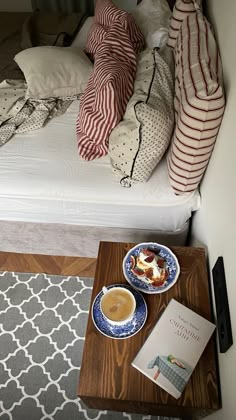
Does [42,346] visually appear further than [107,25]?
No

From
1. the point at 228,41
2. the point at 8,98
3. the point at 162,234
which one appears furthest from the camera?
the point at 8,98

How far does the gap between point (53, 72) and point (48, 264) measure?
35.3 inches

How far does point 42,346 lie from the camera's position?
136 cm

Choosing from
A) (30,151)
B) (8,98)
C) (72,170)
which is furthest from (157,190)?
(8,98)

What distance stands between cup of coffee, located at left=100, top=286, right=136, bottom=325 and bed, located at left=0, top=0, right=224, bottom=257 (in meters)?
0.40

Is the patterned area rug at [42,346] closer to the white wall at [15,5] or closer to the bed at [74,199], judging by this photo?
the bed at [74,199]

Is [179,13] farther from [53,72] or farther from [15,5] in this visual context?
[15,5]

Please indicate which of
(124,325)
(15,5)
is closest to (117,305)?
(124,325)

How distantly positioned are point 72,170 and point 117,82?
366 mm

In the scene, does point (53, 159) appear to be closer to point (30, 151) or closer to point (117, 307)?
point (30, 151)

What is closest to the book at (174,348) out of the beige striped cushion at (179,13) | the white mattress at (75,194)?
the white mattress at (75,194)

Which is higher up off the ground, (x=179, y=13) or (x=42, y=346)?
(x=179, y=13)

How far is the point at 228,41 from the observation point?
0.98 m

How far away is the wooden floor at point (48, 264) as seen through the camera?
1.56 meters
